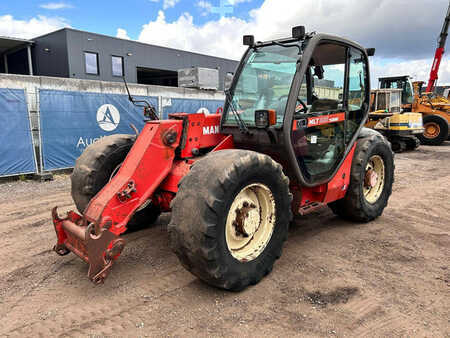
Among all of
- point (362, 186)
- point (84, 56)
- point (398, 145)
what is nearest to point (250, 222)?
point (362, 186)

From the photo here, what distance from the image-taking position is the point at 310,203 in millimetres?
4125

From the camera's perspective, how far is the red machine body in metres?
2.79

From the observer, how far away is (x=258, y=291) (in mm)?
3033

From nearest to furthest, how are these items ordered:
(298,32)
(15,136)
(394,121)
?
(298,32) < (15,136) < (394,121)

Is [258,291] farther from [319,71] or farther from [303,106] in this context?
[319,71]

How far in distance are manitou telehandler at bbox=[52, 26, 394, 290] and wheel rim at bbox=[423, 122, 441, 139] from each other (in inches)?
486

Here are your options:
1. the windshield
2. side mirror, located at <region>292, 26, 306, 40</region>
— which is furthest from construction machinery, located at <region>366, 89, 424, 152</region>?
side mirror, located at <region>292, 26, 306, 40</region>

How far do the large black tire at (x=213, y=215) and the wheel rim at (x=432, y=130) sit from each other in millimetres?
14997

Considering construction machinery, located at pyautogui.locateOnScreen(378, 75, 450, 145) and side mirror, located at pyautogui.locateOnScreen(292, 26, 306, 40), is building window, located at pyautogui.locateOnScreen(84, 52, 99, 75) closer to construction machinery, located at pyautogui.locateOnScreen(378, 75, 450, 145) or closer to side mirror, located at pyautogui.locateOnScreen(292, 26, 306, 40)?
construction machinery, located at pyautogui.locateOnScreen(378, 75, 450, 145)

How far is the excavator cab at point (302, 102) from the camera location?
3471 mm

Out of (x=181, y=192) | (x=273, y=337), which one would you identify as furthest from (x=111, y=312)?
(x=273, y=337)

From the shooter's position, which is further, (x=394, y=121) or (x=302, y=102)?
(x=394, y=121)

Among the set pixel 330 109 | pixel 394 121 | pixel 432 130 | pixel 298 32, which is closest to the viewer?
pixel 298 32

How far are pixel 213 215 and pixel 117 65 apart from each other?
85.3ft
